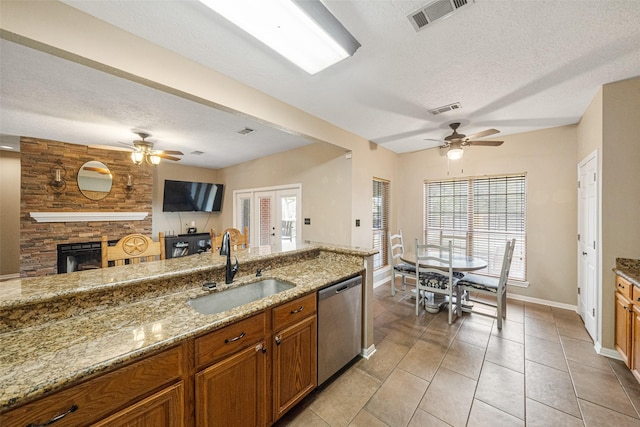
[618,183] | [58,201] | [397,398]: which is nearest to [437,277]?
[397,398]

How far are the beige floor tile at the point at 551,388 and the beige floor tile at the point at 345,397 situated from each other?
1.25m

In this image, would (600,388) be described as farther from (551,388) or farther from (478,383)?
(478,383)

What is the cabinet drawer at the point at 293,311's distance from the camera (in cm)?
155

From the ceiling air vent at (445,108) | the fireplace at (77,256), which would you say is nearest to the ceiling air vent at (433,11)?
the ceiling air vent at (445,108)

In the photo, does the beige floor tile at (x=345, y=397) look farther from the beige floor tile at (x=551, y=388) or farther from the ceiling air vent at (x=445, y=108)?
the ceiling air vent at (x=445, y=108)

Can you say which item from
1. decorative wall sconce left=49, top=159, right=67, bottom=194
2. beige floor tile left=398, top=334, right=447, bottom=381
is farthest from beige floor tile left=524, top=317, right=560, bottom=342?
decorative wall sconce left=49, top=159, right=67, bottom=194

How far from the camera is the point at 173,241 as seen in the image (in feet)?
18.9

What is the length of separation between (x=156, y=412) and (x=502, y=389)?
246cm

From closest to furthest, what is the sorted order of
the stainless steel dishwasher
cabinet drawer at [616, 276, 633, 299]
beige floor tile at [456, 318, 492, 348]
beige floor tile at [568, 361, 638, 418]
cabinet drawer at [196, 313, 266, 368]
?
cabinet drawer at [196, 313, 266, 368] < beige floor tile at [568, 361, 638, 418] < the stainless steel dishwasher < cabinet drawer at [616, 276, 633, 299] < beige floor tile at [456, 318, 492, 348]

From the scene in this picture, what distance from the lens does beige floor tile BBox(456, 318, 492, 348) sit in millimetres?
2623

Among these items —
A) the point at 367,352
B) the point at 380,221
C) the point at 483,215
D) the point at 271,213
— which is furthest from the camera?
the point at 271,213

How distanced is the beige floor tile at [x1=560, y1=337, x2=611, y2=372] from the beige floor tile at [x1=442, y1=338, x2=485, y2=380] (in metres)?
0.82

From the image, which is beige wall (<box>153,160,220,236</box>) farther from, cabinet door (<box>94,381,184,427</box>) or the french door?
cabinet door (<box>94,381,184,427</box>)

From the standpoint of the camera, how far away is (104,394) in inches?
36.8
